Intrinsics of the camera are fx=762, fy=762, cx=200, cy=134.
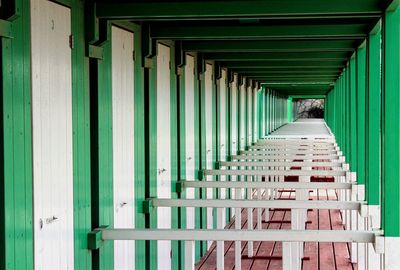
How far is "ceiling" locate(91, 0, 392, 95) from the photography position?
441 centimetres

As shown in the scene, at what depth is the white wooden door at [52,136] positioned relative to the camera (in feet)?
11.5

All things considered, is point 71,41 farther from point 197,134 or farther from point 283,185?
point 197,134

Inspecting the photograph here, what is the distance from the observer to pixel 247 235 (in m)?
4.28

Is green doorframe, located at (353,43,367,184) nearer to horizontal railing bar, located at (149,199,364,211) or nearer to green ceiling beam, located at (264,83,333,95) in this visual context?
horizontal railing bar, located at (149,199,364,211)

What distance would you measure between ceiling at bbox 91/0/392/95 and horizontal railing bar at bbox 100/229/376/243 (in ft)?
4.11

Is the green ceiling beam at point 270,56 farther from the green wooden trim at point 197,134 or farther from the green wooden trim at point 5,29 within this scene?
the green wooden trim at point 5,29

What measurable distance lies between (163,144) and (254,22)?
4.44 ft

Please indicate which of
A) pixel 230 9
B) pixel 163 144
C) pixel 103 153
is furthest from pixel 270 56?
pixel 103 153

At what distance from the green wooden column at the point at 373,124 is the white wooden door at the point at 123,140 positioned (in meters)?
1.98

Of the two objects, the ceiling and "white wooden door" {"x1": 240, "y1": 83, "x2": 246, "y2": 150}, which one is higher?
the ceiling

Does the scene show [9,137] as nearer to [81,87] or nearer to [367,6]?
[81,87]

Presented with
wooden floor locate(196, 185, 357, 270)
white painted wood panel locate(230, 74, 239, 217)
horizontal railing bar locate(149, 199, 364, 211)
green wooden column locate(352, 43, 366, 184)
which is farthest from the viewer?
white painted wood panel locate(230, 74, 239, 217)

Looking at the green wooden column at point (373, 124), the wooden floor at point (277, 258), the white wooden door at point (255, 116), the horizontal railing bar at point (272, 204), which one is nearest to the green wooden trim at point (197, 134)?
the wooden floor at point (277, 258)

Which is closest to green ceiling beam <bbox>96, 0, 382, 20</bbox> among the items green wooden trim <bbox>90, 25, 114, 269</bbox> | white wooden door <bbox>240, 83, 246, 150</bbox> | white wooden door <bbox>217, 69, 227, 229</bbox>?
green wooden trim <bbox>90, 25, 114, 269</bbox>
